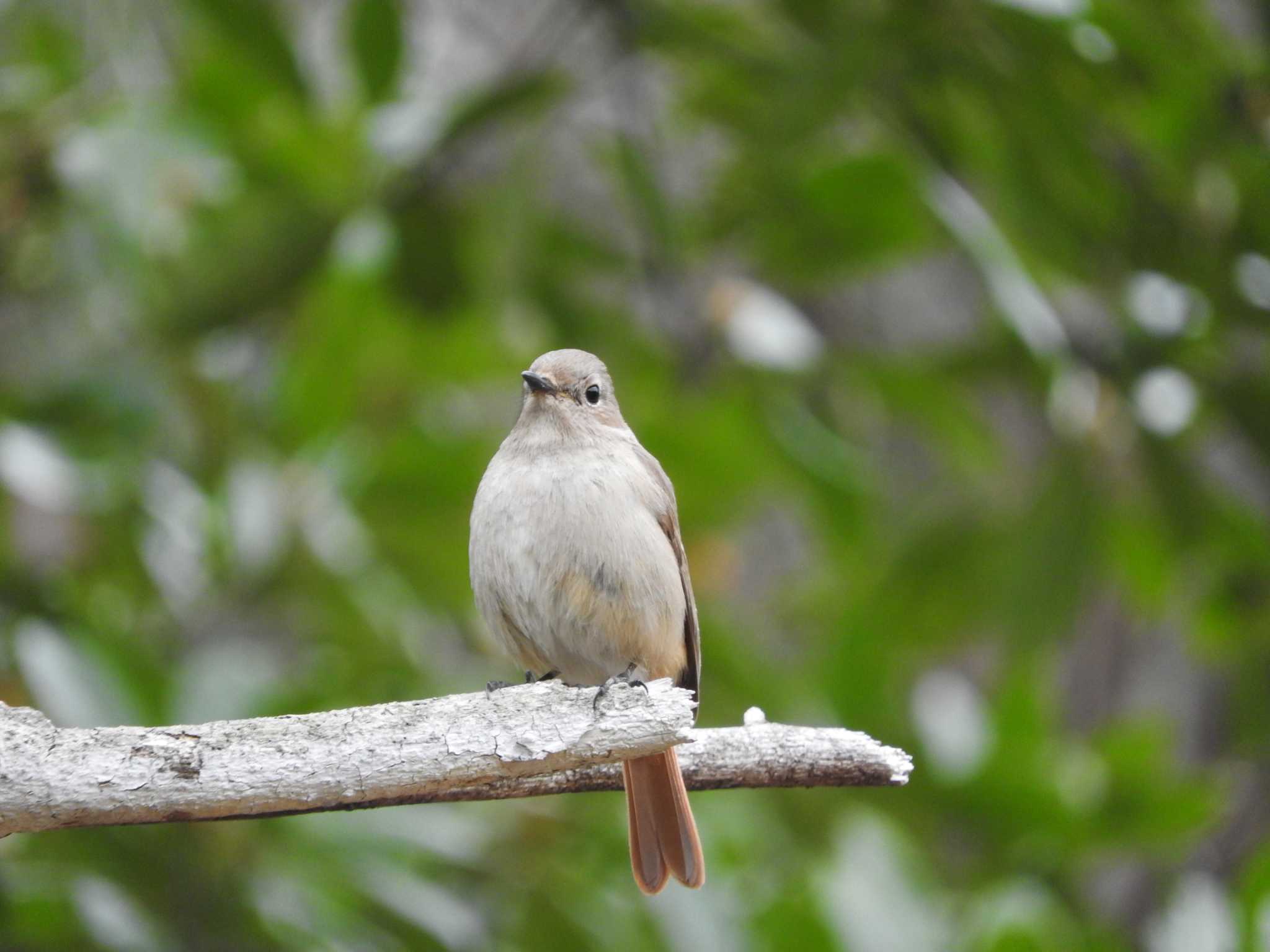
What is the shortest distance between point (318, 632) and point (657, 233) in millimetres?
2488

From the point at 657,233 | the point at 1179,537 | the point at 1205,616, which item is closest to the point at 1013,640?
the point at 1179,537

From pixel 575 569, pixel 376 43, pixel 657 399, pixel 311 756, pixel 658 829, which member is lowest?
pixel 311 756

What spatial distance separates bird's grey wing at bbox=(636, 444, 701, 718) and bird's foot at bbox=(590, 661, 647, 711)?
20 cm

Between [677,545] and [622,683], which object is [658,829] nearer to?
[622,683]

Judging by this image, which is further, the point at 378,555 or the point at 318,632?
the point at 318,632

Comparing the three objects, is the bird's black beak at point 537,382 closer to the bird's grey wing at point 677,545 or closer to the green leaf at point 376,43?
the bird's grey wing at point 677,545

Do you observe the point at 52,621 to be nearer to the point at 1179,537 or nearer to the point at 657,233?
the point at 657,233

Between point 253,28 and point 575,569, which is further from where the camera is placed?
point 253,28

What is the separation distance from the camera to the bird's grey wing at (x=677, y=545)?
3.58m

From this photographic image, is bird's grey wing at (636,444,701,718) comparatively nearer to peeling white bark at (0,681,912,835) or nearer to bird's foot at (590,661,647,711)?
bird's foot at (590,661,647,711)

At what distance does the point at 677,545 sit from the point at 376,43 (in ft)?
7.36

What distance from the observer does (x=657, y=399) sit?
526 cm

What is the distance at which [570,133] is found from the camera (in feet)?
20.7

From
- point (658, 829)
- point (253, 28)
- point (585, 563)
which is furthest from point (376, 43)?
point (658, 829)
